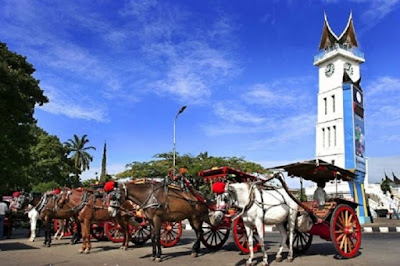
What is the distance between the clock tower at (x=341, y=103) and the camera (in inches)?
1658

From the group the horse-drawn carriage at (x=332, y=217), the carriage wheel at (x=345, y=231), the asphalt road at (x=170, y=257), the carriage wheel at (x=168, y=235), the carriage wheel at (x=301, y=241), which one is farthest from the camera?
the carriage wheel at (x=168, y=235)

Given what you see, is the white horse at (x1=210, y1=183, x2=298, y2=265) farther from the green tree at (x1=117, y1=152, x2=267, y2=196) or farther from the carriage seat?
the green tree at (x1=117, y1=152, x2=267, y2=196)

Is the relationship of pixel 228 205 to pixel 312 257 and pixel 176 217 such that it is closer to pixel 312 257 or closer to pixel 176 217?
pixel 176 217

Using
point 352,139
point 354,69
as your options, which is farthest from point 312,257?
point 354,69

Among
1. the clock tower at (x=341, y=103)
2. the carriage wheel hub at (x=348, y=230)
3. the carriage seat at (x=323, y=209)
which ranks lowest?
the carriage wheel hub at (x=348, y=230)

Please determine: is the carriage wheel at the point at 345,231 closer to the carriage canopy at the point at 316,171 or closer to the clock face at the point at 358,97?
the carriage canopy at the point at 316,171

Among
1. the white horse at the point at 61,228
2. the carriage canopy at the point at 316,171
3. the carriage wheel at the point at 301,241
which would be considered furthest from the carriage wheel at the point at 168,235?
the white horse at the point at 61,228

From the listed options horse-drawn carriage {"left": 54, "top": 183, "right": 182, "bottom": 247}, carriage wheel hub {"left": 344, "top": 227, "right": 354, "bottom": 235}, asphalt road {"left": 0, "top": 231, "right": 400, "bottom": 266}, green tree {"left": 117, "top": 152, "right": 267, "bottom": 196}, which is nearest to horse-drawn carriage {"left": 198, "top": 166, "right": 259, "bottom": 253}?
asphalt road {"left": 0, "top": 231, "right": 400, "bottom": 266}

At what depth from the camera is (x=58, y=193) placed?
14.2 meters

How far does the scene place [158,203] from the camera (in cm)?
1032

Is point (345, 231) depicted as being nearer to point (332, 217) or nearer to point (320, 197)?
point (332, 217)

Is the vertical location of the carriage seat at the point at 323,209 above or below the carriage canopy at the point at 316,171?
below

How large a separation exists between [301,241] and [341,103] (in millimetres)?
35724

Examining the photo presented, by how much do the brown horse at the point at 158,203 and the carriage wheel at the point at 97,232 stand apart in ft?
18.1
